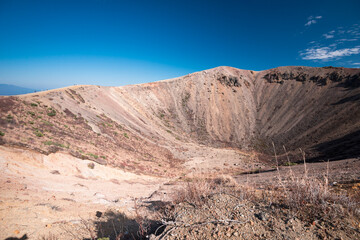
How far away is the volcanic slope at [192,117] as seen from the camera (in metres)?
14.7

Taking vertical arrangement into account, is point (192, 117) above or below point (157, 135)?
above

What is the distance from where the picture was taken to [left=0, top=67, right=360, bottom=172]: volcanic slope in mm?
14703

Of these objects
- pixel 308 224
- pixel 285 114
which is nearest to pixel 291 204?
pixel 308 224

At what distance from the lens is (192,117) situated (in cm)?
3972

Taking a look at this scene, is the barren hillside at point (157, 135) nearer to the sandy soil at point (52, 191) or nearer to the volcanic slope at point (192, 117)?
the sandy soil at point (52, 191)

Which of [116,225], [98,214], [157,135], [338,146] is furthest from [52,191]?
[338,146]

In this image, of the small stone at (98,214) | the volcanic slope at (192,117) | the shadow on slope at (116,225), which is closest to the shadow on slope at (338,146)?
the volcanic slope at (192,117)

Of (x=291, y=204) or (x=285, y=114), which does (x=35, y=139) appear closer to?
(x=291, y=204)

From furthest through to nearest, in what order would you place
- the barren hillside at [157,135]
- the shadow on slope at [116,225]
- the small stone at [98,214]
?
the barren hillside at [157,135] < the small stone at [98,214] < the shadow on slope at [116,225]

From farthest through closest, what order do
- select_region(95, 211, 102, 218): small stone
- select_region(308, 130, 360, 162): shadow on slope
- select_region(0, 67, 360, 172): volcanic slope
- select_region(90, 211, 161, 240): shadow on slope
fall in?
select_region(308, 130, 360, 162): shadow on slope < select_region(0, 67, 360, 172): volcanic slope < select_region(95, 211, 102, 218): small stone < select_region(90, 211, 161, 240): shadow on slope

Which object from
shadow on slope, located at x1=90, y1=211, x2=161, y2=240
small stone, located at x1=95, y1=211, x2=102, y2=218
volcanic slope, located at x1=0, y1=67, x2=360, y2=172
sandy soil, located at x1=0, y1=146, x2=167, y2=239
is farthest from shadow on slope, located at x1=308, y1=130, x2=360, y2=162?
small stone, located at x1=95, y1=211, x2=102, y2=218

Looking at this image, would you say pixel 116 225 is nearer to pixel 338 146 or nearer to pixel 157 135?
pixel 157 135

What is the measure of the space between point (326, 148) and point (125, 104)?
32.8 meters

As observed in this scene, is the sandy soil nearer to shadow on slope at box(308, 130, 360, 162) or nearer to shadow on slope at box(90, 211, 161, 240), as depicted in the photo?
shadow on slope at box(90, 211, 161, 240)
